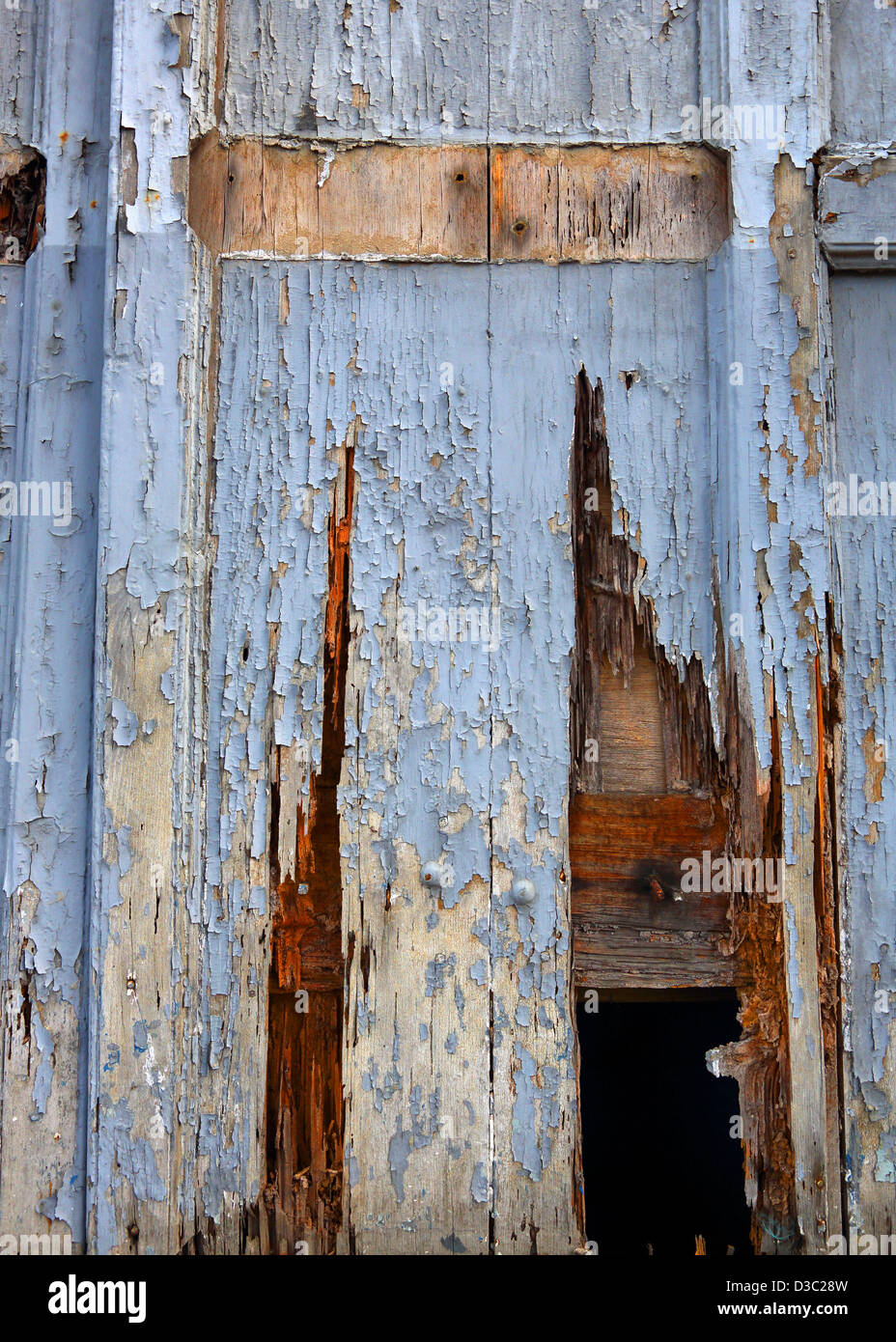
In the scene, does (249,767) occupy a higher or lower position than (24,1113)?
higher

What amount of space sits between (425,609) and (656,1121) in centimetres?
192

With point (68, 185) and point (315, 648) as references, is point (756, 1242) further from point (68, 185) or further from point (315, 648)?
point (68, 185)

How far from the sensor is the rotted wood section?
5.76ft

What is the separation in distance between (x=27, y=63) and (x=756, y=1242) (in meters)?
2.42

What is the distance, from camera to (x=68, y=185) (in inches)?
68.5

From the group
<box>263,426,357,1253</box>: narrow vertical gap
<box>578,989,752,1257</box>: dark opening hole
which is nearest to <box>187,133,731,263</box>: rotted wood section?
<box>263,426,357,1253</box>: narrow vertical gap

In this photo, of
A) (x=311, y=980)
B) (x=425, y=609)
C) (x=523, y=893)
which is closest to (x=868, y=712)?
(x=523, y=893)

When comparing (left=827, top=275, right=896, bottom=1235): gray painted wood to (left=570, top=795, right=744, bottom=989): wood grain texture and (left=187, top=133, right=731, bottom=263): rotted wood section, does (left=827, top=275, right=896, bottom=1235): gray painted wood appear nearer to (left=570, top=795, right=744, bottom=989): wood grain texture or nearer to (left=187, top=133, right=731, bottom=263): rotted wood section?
(left=570, top=795, right=744, bottom=989): wood grain texture

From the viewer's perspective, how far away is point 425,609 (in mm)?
1686

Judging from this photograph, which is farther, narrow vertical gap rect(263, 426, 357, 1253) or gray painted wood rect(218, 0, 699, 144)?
gray painted wood rect(218, 0, 699, 144)

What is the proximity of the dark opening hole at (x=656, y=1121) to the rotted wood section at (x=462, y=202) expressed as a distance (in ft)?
5.80

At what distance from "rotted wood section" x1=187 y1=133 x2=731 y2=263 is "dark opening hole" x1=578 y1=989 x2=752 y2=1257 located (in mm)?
1768

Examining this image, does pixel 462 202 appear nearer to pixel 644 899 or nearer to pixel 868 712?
pixel 868 712
